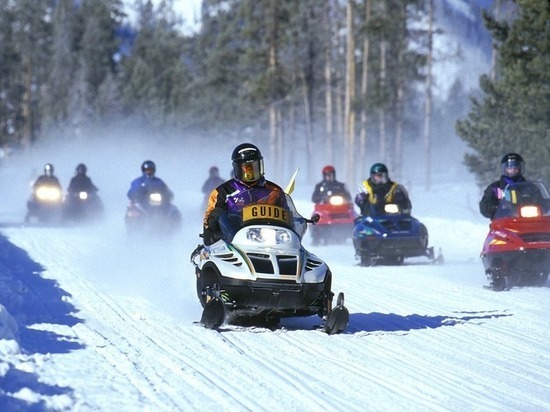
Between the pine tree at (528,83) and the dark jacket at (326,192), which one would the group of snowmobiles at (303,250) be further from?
the pine tree at (528,83)

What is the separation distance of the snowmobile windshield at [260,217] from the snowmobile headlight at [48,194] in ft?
66.4

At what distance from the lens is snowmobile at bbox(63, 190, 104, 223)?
1166 inches

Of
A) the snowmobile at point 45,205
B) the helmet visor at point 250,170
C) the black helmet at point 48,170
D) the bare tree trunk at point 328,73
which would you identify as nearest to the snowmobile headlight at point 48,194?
the snowmobile at point 45,205

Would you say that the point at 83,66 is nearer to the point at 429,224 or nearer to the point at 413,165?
the point at 413,165

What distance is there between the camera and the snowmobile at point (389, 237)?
1877 cm

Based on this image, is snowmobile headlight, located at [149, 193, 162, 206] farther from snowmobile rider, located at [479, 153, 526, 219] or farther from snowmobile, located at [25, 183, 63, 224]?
snowmobile rider, located at [479, 153, 526, 219]

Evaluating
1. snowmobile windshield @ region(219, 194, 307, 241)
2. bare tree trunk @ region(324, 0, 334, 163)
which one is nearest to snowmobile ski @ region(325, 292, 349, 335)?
snowmobile windshield @ region(219, 194, 307, 241)

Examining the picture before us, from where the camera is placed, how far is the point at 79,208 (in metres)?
29.6

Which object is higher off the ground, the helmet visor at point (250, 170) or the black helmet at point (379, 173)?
the helmet visor at point (250, 170)

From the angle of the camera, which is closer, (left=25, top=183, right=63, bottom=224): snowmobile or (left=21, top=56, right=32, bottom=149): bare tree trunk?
(left=25, top=183, right=63, bottom=224): snowmobile

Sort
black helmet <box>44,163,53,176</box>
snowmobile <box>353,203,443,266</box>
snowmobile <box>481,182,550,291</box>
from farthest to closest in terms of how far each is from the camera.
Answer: black helmet <box>44,163,53,176</box> < snowmobile <box>353,203,443,266</box> < snowmobile <box>481,182,550,291</box>

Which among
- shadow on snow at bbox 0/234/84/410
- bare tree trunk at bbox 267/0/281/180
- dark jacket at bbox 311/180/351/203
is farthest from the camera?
bare tree trunk at bbox 267/0/281/180

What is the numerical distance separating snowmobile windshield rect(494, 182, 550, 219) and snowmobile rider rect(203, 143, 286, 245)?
17.8 ft

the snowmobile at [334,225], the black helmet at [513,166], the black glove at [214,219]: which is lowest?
the snowmobile at [334,225]
